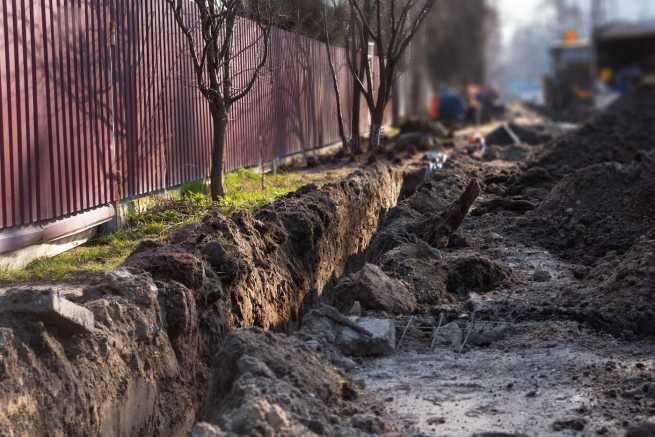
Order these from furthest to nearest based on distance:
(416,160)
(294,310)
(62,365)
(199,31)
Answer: (416,160) → (199,31) → (294,310) → (62,365)

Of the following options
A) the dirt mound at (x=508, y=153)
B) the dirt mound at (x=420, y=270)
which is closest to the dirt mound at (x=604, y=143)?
the dirt mound at (x=508, y=153)

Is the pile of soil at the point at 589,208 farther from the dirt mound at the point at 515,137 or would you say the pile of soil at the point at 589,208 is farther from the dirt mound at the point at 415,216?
the dirt mound at the point at 515,137

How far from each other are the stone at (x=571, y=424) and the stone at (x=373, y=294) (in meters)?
2.71

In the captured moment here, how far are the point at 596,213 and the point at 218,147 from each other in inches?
189

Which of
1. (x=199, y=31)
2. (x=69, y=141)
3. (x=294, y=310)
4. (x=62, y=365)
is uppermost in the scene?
Answer: (x=199, y=31)

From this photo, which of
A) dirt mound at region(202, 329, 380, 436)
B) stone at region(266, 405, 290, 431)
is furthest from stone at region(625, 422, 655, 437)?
stone at region(266, 405, 290, 431)

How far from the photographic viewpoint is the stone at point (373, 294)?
8164mm

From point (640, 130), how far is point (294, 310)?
20.8 metres

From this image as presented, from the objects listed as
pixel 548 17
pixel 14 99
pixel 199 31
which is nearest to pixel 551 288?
pixel 14 99

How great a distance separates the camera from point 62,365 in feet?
17.1

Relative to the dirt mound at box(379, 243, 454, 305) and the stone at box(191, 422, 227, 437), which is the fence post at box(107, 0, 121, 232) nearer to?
the dirt mound at box(379, 243, 454, 305)

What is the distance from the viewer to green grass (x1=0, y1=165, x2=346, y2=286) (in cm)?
764

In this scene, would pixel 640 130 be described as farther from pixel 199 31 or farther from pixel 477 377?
pixel 477 377

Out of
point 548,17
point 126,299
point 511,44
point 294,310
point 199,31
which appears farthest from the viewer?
point 511,44
